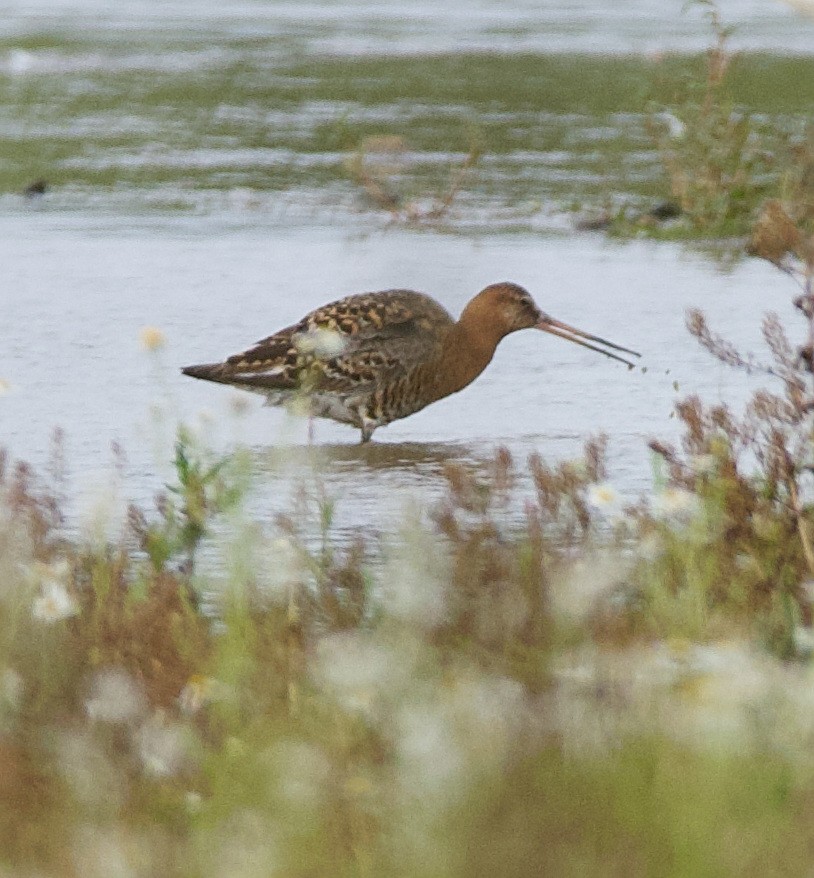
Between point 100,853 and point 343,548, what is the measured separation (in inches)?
122

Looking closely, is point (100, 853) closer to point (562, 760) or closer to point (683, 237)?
point (562, 760)

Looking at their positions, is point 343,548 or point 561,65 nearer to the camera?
point 343,548

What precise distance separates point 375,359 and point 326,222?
4.31 metres

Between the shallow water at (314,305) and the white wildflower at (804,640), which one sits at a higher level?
the white wildflower at (804,640)

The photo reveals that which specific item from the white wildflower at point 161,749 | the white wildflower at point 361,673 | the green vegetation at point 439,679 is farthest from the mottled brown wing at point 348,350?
the white wildflower at point 161,749

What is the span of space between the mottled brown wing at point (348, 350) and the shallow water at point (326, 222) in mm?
195

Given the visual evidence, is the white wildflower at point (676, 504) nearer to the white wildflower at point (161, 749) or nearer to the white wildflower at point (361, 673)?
the white wildflower at point (361, 673)

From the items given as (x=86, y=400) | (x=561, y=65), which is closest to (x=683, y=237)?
(x=86, y=400)

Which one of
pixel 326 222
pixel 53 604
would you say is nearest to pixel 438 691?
pixel 53 604

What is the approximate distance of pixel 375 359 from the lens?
7.52m

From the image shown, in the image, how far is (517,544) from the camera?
17.9ft

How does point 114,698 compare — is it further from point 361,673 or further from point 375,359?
point 375,359

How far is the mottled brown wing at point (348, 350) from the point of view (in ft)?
24.6

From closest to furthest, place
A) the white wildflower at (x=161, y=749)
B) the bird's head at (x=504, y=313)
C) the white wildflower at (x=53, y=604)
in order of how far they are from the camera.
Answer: the white wildflower at (x=161, y=749) → the white wildflower at (x=53, y=604) → the bird's head at (x=504, y=313)
